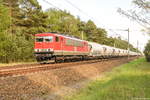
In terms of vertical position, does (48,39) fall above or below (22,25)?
below

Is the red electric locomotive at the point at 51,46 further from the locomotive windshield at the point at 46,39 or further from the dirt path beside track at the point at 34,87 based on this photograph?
the dirt path beside track at the point at 34,87

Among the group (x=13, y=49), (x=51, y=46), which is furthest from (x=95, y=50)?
(x=51, y=46)

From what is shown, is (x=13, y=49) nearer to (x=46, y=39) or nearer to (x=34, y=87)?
(x=46, y=39)

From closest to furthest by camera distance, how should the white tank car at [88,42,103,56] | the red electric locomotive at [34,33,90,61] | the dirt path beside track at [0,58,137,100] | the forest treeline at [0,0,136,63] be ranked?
the dirt path beside track at [0,58,137,100]
the red electric locomotive at [34,33,90,61]
the forest treeline at [0,0,136,63]
the white tank car at [88,42,103,56]

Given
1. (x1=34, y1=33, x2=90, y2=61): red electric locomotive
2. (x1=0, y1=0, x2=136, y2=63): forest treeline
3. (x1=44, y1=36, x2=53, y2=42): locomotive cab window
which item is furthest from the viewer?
(x1=0, y1=0, x2=136, y2=63): forest treeline

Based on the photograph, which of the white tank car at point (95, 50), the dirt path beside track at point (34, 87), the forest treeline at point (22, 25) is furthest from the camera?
the white tank car at point (95, 50)

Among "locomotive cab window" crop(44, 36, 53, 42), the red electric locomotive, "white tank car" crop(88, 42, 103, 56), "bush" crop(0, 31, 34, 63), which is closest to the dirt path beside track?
the red electric locomotive

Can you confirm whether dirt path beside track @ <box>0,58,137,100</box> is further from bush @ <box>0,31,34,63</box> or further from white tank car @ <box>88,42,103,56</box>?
white tank car @ <box>88,42,103,56</box>

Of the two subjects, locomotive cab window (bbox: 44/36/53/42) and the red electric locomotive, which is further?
locomotive cab window (bbox: 44/36/53/42)

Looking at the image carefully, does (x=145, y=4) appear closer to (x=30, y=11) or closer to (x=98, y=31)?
(x=30, y=11)

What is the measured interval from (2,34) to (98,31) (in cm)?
6130

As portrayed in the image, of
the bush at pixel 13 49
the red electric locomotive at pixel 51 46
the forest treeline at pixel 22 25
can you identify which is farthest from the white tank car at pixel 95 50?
the red electric locomotive at pixel 51 46

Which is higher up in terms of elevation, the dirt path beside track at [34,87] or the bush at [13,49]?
the bush at [13,49]

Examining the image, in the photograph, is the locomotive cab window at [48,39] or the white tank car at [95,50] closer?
the locomotive cab window at [48,39]
